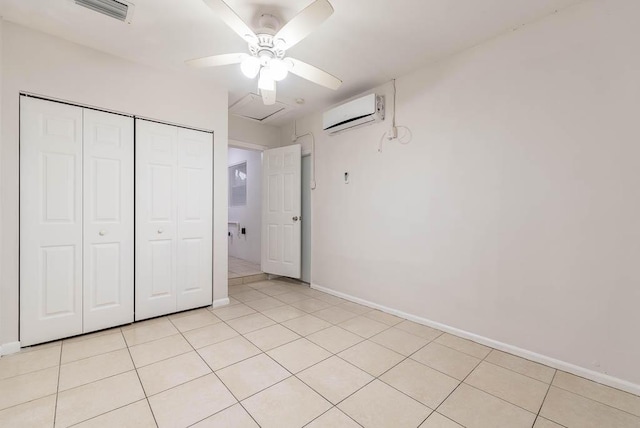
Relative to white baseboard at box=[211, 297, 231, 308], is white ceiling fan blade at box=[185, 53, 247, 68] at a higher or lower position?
higher

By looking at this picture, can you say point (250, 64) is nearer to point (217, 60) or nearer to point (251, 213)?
point (217, 60)

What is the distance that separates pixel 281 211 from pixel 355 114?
1.98 meters

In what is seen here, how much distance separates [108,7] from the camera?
6.56ft

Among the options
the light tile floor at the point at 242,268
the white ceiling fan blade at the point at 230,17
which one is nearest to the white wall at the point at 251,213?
the light tile floor at the point at 242,268

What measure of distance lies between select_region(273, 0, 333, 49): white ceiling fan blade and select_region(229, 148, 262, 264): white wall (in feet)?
12.1

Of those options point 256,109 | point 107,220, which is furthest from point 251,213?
point 107,220

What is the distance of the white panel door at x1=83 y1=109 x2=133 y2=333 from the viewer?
2504 mm

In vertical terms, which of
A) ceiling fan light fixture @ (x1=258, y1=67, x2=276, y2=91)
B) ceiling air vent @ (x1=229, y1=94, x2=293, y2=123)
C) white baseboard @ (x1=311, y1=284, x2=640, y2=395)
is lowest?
white baseboard @ (x1=311, y1=284, x2=640, y2=395)

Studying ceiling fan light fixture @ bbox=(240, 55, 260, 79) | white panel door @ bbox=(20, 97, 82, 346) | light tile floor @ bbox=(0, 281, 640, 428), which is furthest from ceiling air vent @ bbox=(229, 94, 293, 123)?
light tile floor @ bbox=(0, 281, 640, 428)

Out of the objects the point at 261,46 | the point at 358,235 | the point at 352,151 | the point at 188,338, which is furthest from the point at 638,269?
the point at 188,338

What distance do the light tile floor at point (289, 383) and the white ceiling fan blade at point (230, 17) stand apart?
2.33 metres

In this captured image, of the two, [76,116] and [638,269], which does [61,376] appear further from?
[638,269]

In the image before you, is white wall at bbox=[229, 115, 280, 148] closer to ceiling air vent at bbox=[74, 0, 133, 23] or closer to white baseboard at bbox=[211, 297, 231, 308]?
ceiling air vent at bbox=[74, 0, 133, 23]

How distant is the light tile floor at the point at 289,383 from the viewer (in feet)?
4.98
